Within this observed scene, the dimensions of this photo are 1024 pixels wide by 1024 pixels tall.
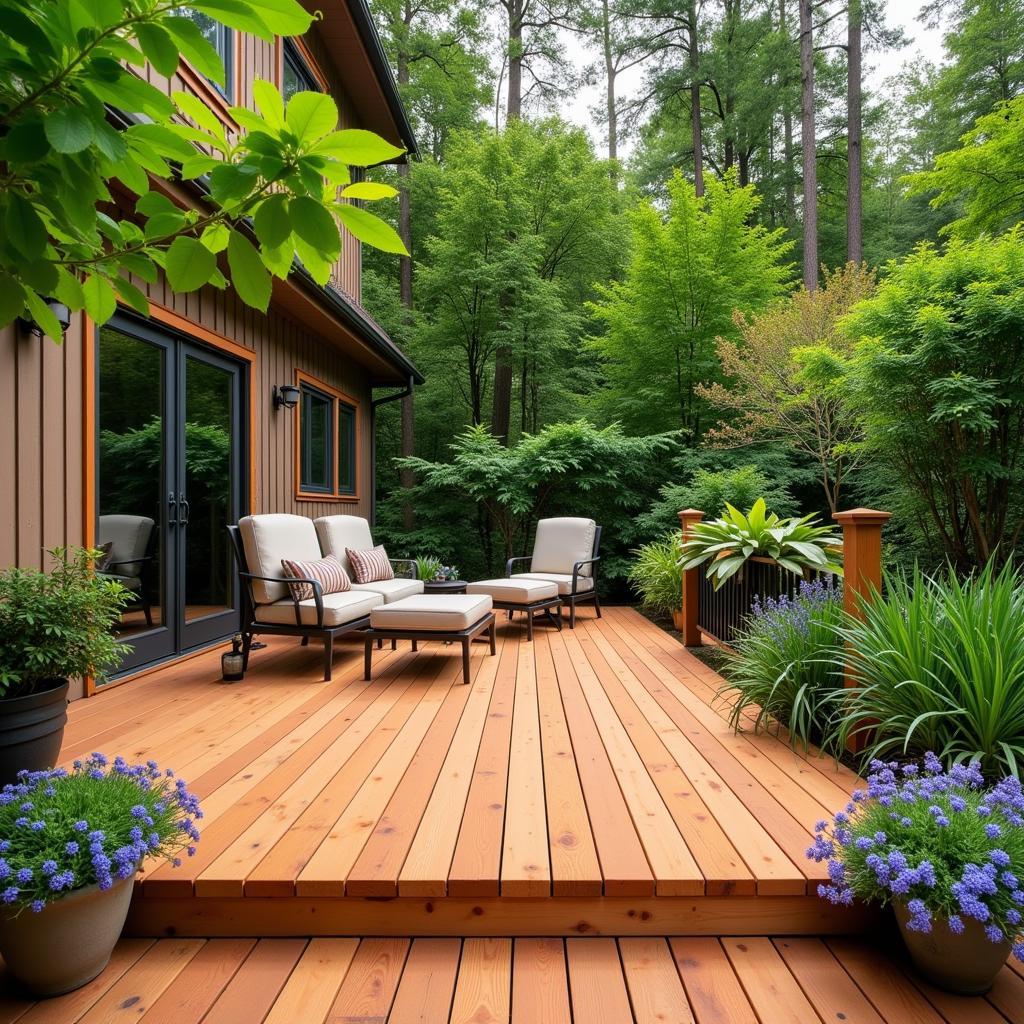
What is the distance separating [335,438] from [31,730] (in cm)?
555

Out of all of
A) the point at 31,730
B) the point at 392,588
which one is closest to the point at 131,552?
the point at 392,588

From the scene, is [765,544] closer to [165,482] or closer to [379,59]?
[165,482]

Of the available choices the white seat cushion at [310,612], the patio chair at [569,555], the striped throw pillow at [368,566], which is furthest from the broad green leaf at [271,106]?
the patio chair at [569,555]

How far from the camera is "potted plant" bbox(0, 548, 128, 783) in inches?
77.8

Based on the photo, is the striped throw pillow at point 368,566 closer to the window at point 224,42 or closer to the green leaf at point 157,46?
the window at point 224,42

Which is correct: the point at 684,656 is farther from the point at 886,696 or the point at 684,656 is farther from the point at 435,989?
the point at 435,989

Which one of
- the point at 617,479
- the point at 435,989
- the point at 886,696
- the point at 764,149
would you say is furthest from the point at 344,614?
the point at 764,149

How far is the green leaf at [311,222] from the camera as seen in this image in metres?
0.83

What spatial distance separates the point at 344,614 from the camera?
162 inches

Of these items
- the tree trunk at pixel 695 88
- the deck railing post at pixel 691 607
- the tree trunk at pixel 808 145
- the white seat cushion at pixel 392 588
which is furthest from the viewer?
the tree trunk at pixel 695 88

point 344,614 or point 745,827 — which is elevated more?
point 344,614

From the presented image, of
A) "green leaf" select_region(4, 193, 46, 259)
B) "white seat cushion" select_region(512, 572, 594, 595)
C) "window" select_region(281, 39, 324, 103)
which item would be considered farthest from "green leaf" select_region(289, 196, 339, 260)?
"window" select_region(281, 39, 324, 103)

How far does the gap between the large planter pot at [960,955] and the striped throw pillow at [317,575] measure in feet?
11.4

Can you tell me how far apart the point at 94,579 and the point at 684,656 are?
12.5 feet
